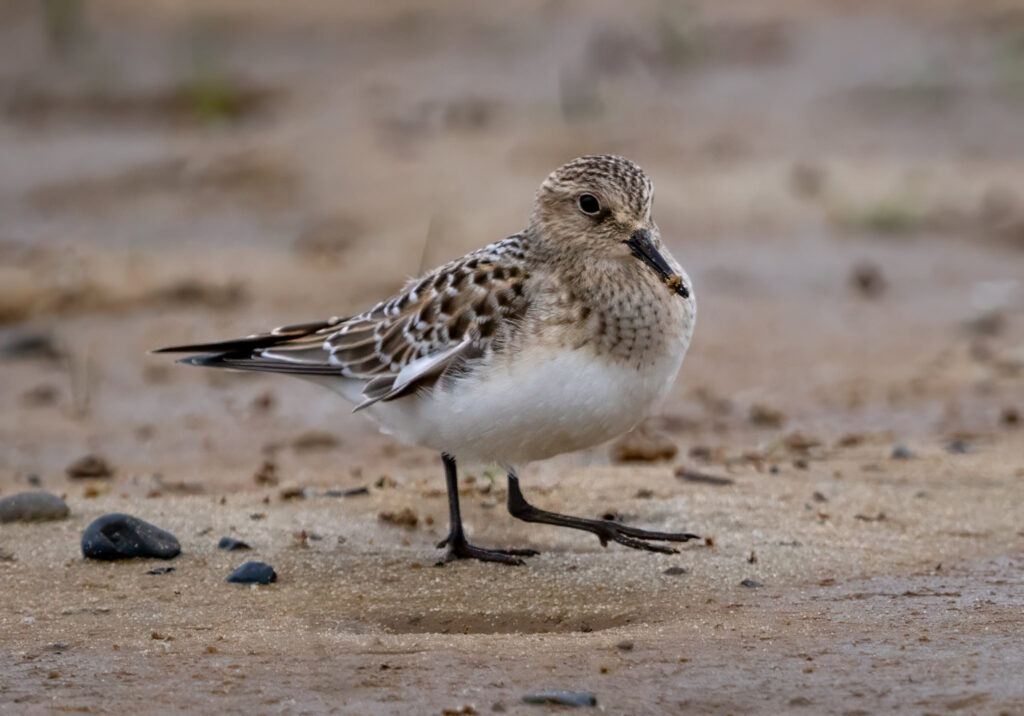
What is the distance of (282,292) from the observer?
33.9ft

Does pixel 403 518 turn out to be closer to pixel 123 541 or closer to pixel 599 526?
pixel 599 526

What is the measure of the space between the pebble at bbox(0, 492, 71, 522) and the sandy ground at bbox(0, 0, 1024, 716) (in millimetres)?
68

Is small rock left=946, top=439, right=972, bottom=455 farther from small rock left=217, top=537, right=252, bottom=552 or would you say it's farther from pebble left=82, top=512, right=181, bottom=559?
pebble left=82, top=512, right=181, bottom=559

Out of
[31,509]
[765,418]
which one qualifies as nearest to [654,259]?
[31,509]

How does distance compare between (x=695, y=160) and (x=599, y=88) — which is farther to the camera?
(x=599, y=88)

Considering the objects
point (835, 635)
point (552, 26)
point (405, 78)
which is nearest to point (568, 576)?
point (835, 635)

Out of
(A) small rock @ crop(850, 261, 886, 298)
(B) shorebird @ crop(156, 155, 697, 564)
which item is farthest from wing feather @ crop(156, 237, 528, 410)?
(A) small rock @ crop(850, 261, 886, 298)

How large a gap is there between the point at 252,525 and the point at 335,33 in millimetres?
12219

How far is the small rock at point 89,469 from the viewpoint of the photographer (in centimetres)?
695

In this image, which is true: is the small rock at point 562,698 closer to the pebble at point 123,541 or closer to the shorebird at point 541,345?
the shorebird at point 541,345

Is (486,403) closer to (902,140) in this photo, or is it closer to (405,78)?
(902,140)

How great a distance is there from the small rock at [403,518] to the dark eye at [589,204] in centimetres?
148

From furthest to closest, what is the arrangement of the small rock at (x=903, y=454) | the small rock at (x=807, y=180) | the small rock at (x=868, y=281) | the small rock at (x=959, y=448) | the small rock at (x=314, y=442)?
the small rock at (x=807, y=180) < the small rock at (x=868, y=281) < the small rock at (x=314, y=442) < the small rock at (x=959, y=448) < the small rock at (x=903, y=454)

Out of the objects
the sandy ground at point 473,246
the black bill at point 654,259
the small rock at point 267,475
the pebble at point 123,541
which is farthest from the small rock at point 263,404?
the black bill at point 654,259
